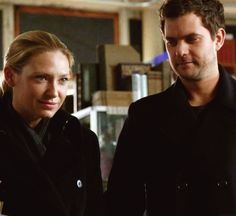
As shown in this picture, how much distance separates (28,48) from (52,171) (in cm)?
42

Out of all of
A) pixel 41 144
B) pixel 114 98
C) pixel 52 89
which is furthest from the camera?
pixel 114 98

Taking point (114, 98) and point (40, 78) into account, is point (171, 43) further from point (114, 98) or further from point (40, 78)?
point (114, 98)

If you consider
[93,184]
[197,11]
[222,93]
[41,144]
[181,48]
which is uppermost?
[197,11]

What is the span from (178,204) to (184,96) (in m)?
0.37

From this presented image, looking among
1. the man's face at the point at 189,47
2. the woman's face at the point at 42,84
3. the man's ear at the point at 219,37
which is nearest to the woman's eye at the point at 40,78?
the woman's face at the point at 42,84

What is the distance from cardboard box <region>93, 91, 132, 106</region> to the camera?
4109 millimetres

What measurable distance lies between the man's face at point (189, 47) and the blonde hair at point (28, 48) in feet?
1.18

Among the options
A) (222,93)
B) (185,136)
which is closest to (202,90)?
(222,93)

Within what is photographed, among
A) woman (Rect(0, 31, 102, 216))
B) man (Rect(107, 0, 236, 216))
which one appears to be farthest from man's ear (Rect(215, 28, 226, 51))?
woman (Rect(0, 31, 102, 216))

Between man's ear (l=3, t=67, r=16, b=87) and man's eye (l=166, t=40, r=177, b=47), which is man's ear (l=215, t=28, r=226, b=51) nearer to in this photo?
man's eye (l=166, t=40, r=177, b=47)

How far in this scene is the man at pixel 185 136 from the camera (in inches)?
70.0

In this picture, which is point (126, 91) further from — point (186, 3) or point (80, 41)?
point (186, 3)

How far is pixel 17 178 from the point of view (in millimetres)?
1747

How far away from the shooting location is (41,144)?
1.85 metres
